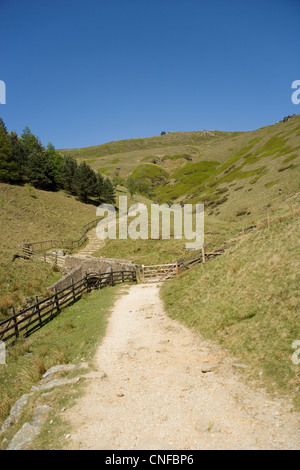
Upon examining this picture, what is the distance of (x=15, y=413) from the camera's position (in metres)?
8.05

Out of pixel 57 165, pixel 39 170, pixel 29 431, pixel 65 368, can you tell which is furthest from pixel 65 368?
pixel 57 165

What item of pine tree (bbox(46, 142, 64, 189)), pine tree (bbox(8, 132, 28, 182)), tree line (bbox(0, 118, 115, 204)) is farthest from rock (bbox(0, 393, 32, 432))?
pine tree (bbox(46, 142, 64, 189))

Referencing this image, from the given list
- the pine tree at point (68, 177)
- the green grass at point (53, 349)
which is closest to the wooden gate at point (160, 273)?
the green grass at point (53, 349)

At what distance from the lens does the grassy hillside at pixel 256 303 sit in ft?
26.3

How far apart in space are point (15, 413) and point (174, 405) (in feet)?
16.3

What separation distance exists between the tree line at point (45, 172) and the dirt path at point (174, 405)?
56909 millimetres

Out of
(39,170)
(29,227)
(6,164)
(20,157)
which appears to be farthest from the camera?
(20,157)

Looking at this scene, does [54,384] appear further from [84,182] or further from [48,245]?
[84,182]

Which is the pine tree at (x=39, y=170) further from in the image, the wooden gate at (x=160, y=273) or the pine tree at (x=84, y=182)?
the wooden gate at (x=160, y=273)

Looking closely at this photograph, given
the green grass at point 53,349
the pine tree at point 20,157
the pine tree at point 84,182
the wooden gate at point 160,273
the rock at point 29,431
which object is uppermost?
the pine tree at point 20,157

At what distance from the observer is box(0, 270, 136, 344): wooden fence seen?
1514 centimetres

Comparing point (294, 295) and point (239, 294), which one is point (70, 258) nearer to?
point (239, 294)

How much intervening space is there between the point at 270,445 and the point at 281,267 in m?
8.46

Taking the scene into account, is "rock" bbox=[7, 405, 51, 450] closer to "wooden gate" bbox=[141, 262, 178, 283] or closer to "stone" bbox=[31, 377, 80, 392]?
"stone" bbox=[31, 377, 80, 392]
